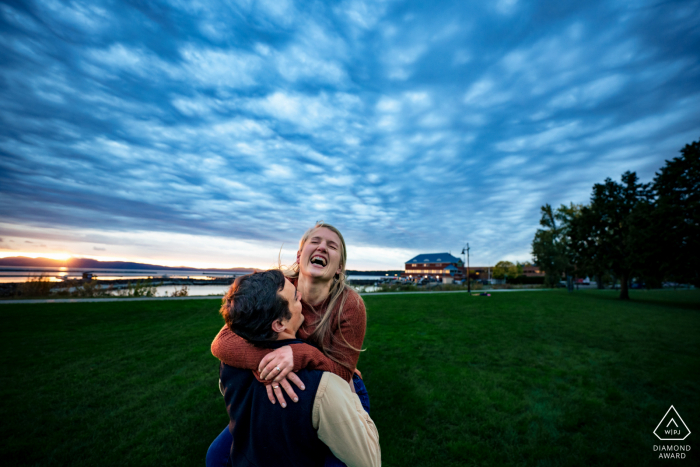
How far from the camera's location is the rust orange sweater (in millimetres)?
1591

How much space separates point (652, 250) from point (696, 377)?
19.2 meters

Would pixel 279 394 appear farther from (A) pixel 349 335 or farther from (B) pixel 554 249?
(B) pixel 554 249

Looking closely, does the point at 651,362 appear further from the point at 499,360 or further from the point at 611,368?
the point at 499,360

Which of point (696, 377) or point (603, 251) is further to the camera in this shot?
point (603, 251)

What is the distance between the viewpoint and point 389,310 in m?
14.5

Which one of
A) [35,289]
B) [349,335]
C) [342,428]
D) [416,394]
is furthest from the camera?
[35,289]

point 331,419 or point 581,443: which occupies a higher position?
point 331,419

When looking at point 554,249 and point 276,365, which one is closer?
point 276,365

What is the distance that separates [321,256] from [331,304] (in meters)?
0.53

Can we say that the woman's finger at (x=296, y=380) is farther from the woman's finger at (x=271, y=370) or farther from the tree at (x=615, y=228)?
the tree at (x=615, y=228)

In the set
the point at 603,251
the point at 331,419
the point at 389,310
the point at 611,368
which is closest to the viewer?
the point at 331,419

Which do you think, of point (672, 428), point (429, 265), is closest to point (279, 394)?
point (672, 428)

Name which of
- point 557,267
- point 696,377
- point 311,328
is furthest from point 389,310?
point 557,267

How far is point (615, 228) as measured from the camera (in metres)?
24.4
